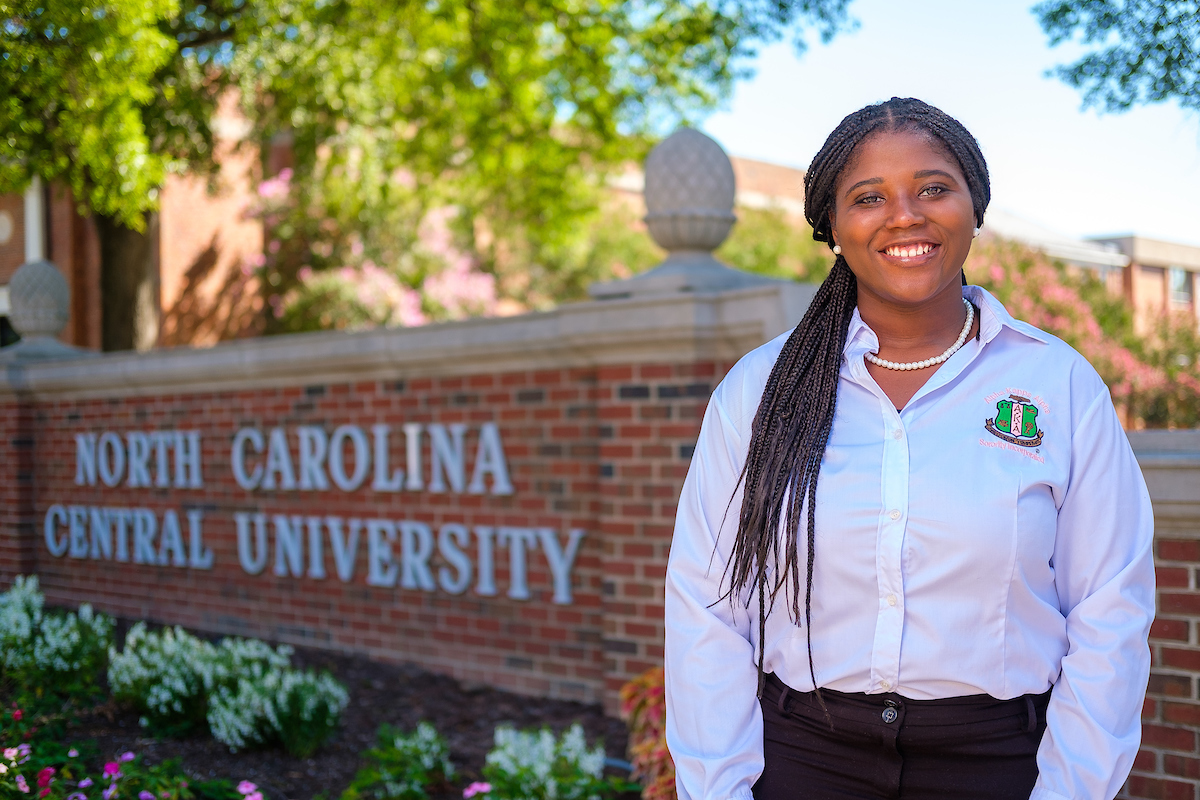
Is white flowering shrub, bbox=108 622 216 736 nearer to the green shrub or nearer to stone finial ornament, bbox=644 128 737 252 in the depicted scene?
the green shrub

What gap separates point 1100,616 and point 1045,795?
28 cm

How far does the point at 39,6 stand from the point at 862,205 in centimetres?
428

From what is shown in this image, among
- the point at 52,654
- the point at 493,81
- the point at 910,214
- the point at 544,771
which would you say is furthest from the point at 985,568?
the point at 493,81

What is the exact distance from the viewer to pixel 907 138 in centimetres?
188

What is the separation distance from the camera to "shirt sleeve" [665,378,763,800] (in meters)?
1.88

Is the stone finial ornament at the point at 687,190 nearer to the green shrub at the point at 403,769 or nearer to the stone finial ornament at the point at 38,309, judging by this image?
the green shrub at the point at 403,769

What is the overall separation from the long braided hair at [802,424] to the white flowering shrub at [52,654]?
3.84 meters

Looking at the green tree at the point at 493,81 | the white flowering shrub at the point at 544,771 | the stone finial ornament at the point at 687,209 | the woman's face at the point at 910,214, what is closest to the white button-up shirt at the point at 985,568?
the woman's face at the point at 910,214

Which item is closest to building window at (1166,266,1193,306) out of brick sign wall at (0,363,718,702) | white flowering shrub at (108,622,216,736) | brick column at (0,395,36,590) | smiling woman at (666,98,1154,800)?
brick sign wall at (0,363,718,702)

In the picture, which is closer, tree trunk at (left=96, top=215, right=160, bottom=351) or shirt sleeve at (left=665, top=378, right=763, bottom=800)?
shirt sleeve at (left=665, top=378, right=763, bottom=800)

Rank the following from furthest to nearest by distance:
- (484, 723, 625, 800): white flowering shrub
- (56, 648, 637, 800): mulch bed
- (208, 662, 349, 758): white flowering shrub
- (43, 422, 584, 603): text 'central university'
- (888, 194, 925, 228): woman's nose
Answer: (43, 422, 584, 603): text 'central university'
(208, 662, 349, 758): white flowering shrub
(56, 648, 637, 800): mulch bed
(484, 723, 625, 800): white flowering shrub
(888, 194, 925, 228): woman's nose

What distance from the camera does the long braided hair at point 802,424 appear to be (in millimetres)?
1876

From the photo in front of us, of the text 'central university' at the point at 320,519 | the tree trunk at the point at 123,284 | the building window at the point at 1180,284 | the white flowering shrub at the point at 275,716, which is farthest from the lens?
the building window at the point at 1180,284

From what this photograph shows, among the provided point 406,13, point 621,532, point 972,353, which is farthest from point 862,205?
point 406,13
